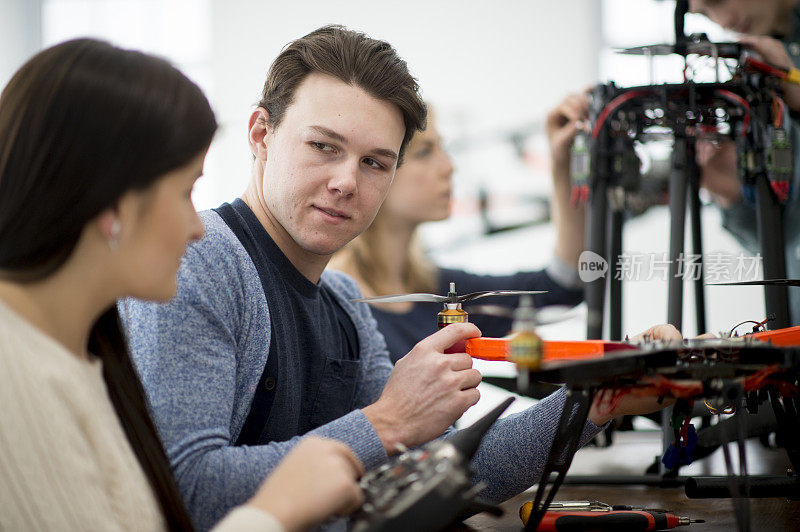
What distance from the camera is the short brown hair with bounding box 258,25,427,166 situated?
1206 mm

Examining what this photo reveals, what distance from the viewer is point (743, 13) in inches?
75.2

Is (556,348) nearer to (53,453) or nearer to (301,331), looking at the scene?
(301,331)

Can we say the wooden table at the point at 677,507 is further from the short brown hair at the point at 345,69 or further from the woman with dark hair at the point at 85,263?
the short brown hair at the point at 345,69

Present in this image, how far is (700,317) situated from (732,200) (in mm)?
355

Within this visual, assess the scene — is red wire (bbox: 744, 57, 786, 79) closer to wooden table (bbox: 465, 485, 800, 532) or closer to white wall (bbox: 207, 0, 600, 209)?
wooden table (bbox: 465, 485, 800, 532)

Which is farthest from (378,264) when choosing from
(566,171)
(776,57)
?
(776,57)

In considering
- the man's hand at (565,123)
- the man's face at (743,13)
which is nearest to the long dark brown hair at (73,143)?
the man's hand at (565,123)

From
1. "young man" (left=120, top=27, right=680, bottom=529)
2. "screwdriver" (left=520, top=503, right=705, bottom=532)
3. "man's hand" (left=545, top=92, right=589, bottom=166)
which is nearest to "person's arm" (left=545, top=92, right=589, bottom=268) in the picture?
"man's hand" (left=545, top=92, right=589, bottom=166)

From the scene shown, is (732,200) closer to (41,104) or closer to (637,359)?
(637,359)

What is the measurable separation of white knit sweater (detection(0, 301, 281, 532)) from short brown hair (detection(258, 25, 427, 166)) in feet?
2.11

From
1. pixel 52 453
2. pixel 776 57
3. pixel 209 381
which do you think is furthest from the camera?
pixel 776 57

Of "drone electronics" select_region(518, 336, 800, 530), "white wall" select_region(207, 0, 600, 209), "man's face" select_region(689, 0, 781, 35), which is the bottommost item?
"drone electronics" select_region(518, 336, 800, 530)

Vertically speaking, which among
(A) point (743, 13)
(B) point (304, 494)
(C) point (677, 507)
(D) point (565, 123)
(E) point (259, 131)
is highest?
(A) point (743, 13)

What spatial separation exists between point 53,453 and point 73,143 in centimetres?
27
